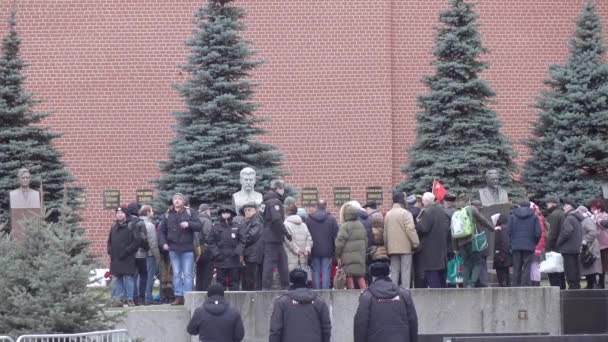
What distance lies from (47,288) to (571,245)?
28.3 feet

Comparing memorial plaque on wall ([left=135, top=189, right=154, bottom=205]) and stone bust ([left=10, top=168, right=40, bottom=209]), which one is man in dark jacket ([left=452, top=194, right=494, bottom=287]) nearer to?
stone bust ([left=10, top=168, right=40, bottom=209])

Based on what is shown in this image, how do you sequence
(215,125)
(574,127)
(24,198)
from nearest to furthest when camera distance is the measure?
(24,198)
(215,125)
(574,127)

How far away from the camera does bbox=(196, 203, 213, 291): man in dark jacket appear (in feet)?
65.5

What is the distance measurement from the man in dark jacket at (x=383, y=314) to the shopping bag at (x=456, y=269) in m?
5.27

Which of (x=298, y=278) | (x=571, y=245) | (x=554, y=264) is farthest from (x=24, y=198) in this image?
(x=298, y=278)

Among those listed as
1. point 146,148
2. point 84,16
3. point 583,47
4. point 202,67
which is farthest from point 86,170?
point 583,47

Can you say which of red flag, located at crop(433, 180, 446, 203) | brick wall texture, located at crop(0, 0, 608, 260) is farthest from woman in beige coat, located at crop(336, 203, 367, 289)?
brick wall texture, located at crop(0, 0, 608, 260)

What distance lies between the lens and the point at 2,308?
14.7 meters

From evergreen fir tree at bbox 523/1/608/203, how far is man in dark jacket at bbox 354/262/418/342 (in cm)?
1323

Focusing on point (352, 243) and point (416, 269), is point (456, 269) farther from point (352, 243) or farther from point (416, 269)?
point (352, 243)

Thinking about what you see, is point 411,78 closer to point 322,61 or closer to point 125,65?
point 322,61

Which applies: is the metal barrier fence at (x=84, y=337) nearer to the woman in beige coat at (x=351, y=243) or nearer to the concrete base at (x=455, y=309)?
the concrete base at (x=455, y=309)

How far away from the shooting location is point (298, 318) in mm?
14969

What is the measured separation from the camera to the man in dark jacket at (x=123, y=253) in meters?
19.9
